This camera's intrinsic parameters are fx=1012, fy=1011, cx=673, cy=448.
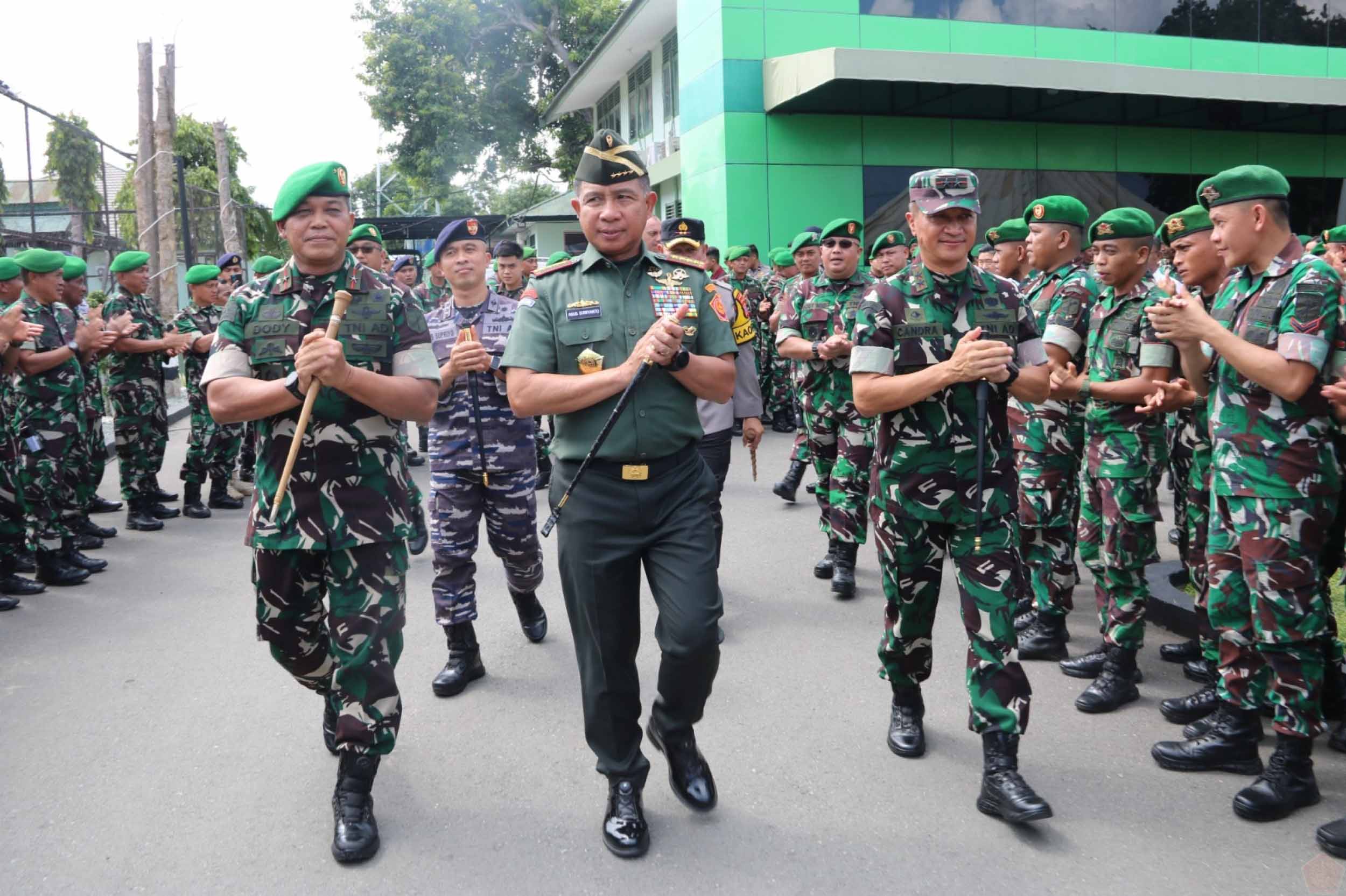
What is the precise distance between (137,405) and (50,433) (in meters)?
1.44

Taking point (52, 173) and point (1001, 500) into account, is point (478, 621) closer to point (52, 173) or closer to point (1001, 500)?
point (1001, 500)

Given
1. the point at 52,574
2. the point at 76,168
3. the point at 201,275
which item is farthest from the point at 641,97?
the point at 52,574

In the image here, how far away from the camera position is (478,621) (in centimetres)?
609

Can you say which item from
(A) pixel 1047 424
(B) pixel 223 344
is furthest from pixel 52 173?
(A) pixel 1047 424

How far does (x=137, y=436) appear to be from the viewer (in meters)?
8.96

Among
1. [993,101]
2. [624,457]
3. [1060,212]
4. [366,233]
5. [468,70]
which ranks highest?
[468,70]

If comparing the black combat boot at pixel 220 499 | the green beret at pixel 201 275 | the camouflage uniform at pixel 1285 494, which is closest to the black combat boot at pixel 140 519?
the black combat boot at pixel 220 499

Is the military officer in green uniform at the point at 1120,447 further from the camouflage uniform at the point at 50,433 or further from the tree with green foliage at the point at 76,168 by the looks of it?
the tree with green foliage at the point at 76,168

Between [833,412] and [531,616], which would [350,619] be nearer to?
[531,616]

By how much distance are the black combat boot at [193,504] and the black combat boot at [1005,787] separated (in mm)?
8015

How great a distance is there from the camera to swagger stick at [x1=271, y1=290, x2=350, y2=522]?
Answer: 332cm

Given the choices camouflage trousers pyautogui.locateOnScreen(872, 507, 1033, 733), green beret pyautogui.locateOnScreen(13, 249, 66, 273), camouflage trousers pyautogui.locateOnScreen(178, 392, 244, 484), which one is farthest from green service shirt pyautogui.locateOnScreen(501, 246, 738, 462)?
camouflage trousers pyautogui.locateOnScreen(178, 392, 244, 484)

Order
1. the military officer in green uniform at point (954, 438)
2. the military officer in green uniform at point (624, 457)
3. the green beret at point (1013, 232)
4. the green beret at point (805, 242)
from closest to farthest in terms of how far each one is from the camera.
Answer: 1. the military officer in green uniform at point (624, 457)
2. the military officer in green uniform at point (954, 438)
3. the green beret at point (1013, 232)
4. the green beret at point (805, 242)

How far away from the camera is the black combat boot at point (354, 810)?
3.40 m
